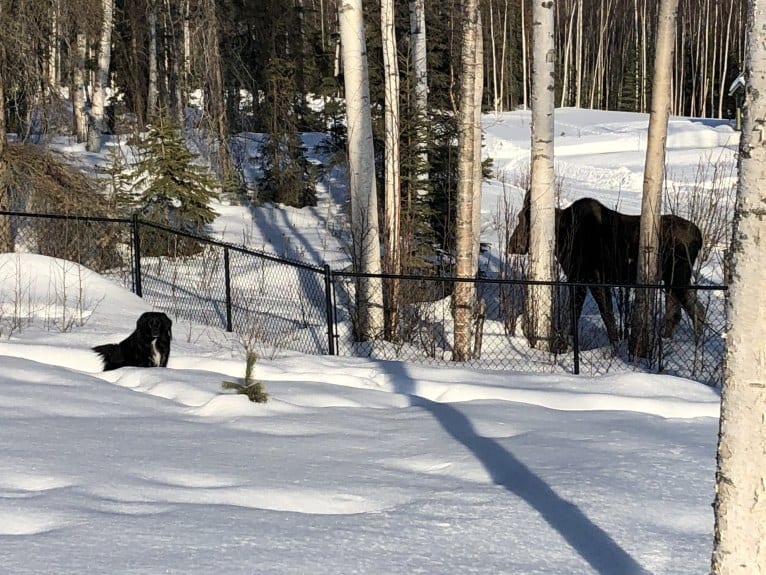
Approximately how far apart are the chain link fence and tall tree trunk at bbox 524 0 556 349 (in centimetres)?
21

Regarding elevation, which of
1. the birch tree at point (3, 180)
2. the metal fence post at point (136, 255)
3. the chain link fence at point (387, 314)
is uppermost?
the birch tree at point (3, 180)

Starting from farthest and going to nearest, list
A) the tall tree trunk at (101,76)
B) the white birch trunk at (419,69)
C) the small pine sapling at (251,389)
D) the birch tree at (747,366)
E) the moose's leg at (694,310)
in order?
1. the tall tree trunk at (101,76)
2. the white birch trunk at (419,69)
3. the moose's leg at (694,310)
4. the small pine sapling at (251,389)
5. the birch tree at (747,366)

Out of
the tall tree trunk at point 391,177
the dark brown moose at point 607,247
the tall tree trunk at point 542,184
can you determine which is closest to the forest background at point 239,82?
the tall tree trunk at point 391,177

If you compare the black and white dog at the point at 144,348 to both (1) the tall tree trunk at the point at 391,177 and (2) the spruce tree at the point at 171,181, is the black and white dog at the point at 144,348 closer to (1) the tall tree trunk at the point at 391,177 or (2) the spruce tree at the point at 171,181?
(1) the tall tree trunk at the point at 391,177

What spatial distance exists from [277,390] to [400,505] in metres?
3.01

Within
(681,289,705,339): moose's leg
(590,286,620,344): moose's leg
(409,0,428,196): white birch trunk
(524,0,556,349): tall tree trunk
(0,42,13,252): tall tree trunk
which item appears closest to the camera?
(681,289,705,339): moose's leg

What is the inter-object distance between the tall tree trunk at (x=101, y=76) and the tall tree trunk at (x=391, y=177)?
12639mm

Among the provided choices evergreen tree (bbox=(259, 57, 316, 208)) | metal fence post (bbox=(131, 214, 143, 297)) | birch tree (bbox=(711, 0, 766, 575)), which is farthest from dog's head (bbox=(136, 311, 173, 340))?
evergreen tree (bbox=(259, 57, 316, 208))

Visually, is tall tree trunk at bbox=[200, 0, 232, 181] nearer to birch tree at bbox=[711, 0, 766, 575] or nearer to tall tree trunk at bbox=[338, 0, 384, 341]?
tall tree trunk at bbox=[338, 0, 384, 341]

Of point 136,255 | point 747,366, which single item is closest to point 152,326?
point 136,255

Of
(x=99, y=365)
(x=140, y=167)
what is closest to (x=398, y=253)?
(x=99, y=365)

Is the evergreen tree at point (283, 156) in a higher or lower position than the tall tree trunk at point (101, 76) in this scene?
lower

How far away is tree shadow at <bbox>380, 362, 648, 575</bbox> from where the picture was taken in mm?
3643

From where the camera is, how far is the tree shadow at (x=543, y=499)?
3643 mm
